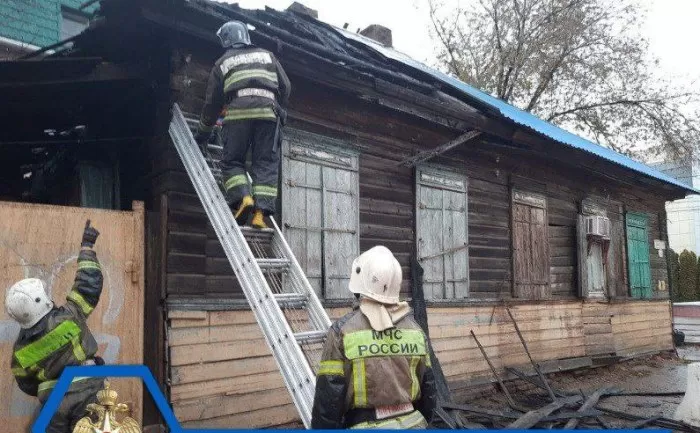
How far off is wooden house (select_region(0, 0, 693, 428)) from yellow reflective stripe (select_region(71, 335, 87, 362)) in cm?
148

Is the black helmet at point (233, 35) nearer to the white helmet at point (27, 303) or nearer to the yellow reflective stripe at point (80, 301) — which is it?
the yellow reflective stripe at point (80, 301)

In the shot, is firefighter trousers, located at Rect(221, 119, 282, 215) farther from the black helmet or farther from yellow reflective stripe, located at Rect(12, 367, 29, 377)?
yellow reflective stripe, located at Rect(12, 367, 29, 377)

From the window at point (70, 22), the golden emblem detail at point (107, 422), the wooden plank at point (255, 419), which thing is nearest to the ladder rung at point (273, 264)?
the golden emblem detail at point (107, 422)

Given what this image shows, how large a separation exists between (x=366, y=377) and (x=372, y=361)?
7cm

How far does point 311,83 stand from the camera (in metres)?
6.26

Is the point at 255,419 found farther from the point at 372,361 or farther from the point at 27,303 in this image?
the point at 372,361

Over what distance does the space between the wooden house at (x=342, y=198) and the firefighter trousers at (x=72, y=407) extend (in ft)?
4.85

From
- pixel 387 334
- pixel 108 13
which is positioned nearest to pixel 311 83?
pixel 108 13

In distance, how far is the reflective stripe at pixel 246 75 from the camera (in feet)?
13.6

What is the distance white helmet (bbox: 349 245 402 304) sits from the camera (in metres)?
2.52

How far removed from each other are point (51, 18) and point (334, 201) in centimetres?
741

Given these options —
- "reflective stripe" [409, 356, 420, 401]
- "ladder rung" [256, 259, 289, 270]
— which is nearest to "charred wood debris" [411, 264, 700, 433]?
"ladder rung" [256, 259, 289, 270]

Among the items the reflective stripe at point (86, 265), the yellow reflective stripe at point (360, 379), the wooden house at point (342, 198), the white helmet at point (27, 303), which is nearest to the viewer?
the yellow reflective stripe at point (360, 379)

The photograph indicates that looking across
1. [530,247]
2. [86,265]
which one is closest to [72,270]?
[86,265]
